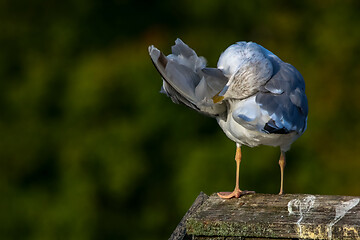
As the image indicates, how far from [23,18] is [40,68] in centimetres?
91

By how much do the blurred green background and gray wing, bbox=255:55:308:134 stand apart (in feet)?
11.9

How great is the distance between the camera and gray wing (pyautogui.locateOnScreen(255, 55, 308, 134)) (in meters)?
3.68

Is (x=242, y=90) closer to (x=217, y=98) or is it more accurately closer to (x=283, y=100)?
(x=217, y=98)

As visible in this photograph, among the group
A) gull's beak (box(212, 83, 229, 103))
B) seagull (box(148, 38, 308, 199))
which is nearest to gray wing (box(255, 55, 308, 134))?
seagull (box(148, 38, 308, 199))

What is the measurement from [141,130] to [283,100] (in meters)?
4.46

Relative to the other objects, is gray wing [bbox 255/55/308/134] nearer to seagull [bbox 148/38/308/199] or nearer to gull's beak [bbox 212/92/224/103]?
seagull [bbox 148/38/308/199]

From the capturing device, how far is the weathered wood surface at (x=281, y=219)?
257cm

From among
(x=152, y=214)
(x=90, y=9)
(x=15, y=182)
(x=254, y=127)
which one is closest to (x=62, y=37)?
(x=90, y=9)

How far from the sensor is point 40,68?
8.59 metres

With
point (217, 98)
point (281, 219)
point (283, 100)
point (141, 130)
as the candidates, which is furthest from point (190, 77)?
point (141, 130)

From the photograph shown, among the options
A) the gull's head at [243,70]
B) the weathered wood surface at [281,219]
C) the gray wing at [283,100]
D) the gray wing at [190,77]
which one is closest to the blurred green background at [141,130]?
the gray wing at [283,100]

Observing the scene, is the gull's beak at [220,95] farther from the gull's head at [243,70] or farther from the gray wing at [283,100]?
the gray wing at [283,100]

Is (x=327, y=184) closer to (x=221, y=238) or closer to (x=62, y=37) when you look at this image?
(x=62, y=37)

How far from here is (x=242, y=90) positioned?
11.8 feet
